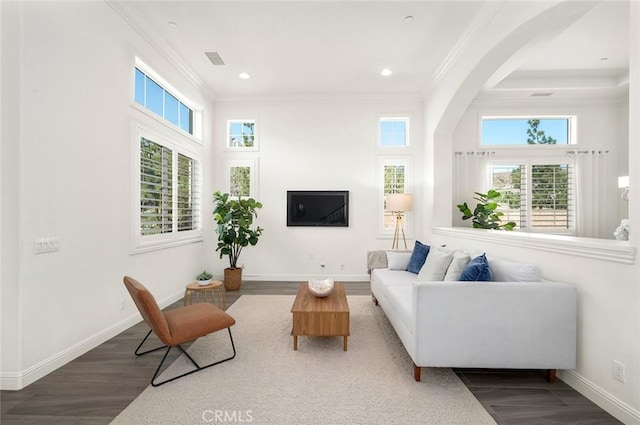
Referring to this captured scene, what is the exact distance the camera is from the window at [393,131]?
17.5 ft

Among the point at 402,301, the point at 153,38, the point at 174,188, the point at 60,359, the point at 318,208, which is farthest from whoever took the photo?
the point at 318,208

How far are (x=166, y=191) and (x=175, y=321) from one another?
2.32 metres

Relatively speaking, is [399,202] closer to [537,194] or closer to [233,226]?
[537,194]

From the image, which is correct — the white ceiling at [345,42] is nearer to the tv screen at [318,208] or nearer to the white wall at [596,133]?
the white wall at [596,133]

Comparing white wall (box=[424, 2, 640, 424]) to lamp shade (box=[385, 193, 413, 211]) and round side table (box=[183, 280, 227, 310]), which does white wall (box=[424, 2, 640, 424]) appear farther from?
round side table (box=[183, 280, 227, 310])

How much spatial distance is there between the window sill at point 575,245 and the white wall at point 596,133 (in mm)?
2345

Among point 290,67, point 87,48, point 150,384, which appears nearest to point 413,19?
point 290,67

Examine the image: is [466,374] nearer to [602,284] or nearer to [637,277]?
[602,284]

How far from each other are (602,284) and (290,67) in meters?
4.33

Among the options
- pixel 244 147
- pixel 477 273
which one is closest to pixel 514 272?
pixel 477 273

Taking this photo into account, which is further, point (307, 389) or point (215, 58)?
point (215, 58)

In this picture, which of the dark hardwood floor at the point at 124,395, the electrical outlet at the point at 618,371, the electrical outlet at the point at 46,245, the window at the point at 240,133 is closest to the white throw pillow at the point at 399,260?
the dark hardwood floor at the point at 124,395

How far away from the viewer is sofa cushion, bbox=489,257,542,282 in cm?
221

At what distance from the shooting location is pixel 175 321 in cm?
227
